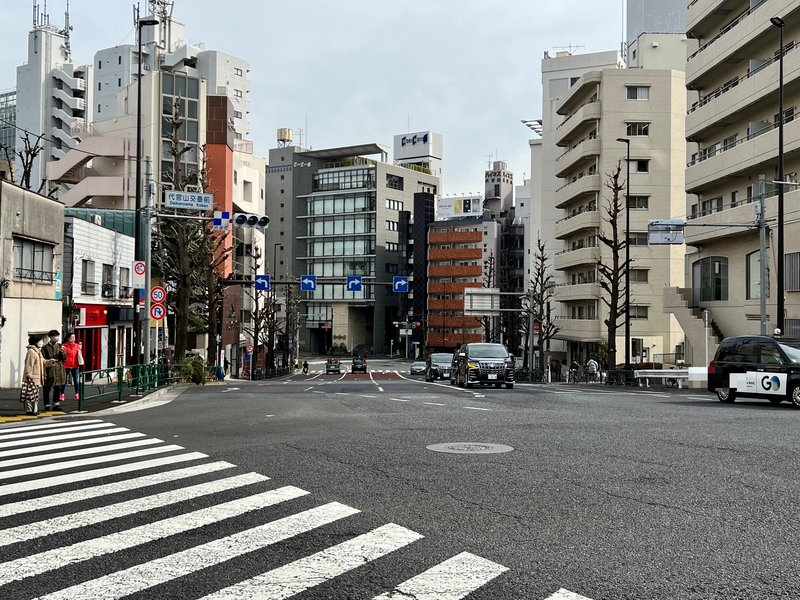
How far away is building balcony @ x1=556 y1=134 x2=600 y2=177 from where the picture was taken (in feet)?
201

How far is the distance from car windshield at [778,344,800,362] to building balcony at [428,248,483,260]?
90.2 meters

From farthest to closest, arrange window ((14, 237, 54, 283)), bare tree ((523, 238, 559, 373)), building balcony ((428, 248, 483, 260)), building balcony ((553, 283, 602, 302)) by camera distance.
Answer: building balcony ((428, 248, 483, 260)) < building balcony ((553, 283, 602, 302)) < bare tree ((523, 238, 559, 373)) < window ((14, 237, 54, 283))

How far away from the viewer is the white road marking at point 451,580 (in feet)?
16.4

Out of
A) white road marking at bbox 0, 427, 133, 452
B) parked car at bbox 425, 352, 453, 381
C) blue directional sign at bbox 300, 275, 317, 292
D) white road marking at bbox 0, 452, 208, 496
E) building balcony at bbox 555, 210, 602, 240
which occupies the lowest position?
parked car at bbox 425, 352, 453, 381

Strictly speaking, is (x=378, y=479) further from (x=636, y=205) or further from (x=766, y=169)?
(x=636, y=205)

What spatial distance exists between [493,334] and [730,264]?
1782 inches

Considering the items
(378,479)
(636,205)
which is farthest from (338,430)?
(636,205)

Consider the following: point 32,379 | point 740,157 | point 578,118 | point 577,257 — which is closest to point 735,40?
point 740,157

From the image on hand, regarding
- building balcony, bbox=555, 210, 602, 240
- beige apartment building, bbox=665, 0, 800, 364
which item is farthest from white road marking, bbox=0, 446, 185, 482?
building balcony, bbox=555, 210, 602, 240

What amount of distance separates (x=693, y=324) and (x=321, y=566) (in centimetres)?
4213

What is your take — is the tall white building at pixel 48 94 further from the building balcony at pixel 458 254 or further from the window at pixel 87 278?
the window at pixel 87 278

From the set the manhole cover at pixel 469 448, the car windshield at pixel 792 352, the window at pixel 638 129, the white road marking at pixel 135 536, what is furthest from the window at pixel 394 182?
the white road marking at pixel 135 536

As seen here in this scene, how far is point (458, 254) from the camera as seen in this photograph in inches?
4323

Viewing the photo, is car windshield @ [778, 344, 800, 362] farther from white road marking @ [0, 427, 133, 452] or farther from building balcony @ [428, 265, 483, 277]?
building balcony @ [428, 265, 483, 277]
